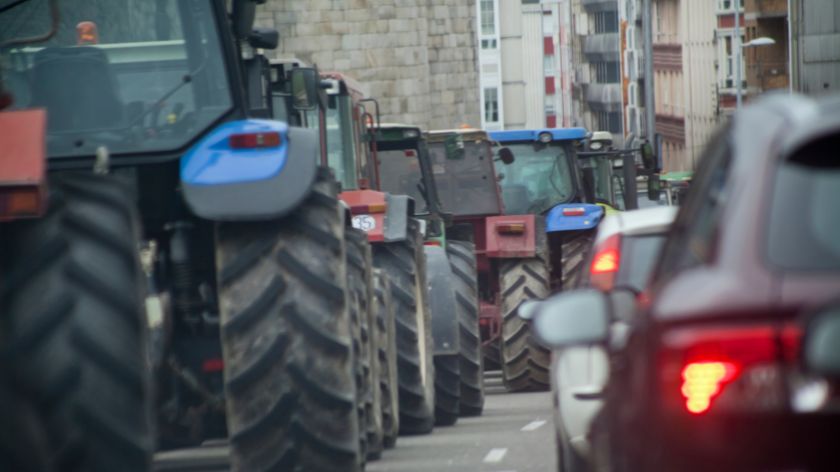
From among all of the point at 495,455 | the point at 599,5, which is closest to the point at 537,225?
the point at 495,455

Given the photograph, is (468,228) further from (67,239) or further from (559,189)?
(67,239)

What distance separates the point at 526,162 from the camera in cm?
2148

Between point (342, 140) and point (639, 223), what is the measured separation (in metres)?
5.88

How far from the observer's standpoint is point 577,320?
4.84m

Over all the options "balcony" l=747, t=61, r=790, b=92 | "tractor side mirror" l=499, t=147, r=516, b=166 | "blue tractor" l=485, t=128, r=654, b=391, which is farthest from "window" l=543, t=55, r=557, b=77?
"tractor side mirror" l=499, t=147, r=516, b=166

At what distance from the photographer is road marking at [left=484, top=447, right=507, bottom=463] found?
12.1m

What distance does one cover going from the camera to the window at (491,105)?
122375 millimetres

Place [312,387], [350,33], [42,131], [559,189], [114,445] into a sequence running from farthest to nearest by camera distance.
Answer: [350,33] → [559,189] → [312,387] → [42,131] → [114,445]

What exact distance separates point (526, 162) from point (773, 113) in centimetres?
1714

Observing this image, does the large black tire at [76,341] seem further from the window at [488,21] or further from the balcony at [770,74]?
the window at [488,21]

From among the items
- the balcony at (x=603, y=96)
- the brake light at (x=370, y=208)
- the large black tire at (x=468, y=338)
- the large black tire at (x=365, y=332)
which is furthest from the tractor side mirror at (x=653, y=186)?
the balcony at (x=603, y=96)

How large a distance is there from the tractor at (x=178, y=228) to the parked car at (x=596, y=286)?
85 cm

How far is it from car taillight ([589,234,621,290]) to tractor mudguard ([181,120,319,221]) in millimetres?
1315

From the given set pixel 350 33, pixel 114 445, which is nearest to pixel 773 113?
pixel 114 445
